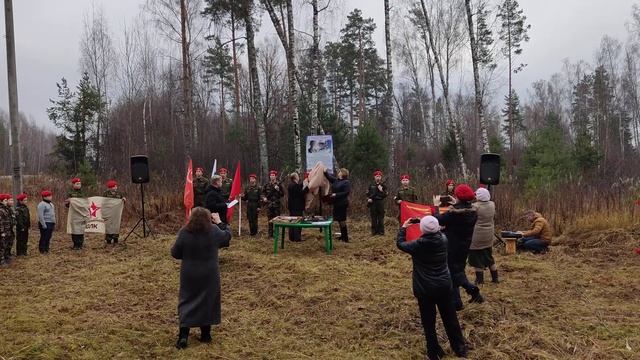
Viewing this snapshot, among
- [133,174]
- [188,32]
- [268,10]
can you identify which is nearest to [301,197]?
Result: [133,174]

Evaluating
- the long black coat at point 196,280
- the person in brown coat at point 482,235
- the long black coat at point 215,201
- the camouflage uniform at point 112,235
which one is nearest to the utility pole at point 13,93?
the camouflage uniform at point 112,235

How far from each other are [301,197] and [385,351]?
6.62 metres

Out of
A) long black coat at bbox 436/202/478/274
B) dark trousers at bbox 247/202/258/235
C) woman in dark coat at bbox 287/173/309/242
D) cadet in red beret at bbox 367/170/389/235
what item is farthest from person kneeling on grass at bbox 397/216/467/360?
dark trousers at bbox 247/202/258/235

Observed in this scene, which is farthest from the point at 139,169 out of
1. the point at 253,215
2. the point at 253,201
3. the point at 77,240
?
the point at 253,215

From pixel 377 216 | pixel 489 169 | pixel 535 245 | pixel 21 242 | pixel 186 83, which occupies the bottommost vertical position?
pixel 535 245

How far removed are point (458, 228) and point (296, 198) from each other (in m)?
6.03

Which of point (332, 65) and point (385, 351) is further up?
point (332, 65)

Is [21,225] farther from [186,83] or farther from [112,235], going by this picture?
[186,83]

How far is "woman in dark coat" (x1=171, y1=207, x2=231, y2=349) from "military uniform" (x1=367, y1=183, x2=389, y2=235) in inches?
274

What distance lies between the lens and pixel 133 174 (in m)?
11.6

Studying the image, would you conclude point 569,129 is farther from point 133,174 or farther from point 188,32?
point 133,174

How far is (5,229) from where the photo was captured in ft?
30.0

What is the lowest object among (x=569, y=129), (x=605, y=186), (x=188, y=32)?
(x=605, y=186)

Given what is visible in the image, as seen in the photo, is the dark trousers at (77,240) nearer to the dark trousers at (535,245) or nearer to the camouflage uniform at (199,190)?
the camouflage uniform at (199,190)
